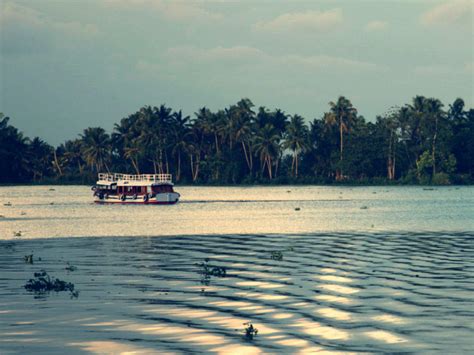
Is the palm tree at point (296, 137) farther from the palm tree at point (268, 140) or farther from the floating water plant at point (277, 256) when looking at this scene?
the floating water plant at point (277, 256)

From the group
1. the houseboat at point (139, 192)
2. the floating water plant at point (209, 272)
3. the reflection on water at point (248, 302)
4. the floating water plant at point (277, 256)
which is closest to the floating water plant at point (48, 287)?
the reflection on water at point (248, 302)

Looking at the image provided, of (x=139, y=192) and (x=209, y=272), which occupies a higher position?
(x=139, y=192)

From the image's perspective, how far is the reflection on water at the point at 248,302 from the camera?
16.6 meters

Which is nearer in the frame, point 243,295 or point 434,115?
point 243,295

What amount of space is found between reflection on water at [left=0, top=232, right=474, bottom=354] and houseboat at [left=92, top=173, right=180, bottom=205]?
6844 centimetres

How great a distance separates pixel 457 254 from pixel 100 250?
1660 centimetres

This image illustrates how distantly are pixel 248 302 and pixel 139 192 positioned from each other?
90.2 meters

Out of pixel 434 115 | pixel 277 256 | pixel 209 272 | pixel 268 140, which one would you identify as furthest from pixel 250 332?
pixel 268 140

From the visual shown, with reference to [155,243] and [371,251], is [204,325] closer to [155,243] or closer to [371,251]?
[371,251]

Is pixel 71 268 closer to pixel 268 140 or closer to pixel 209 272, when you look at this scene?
pixel 209 272

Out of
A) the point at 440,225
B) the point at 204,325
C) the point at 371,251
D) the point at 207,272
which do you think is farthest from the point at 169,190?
the point at 204,325

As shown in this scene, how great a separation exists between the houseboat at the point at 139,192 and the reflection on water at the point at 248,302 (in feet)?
225

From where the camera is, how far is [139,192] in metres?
111

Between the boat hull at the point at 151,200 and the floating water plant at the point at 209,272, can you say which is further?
the boat hull at the point at 151,200
